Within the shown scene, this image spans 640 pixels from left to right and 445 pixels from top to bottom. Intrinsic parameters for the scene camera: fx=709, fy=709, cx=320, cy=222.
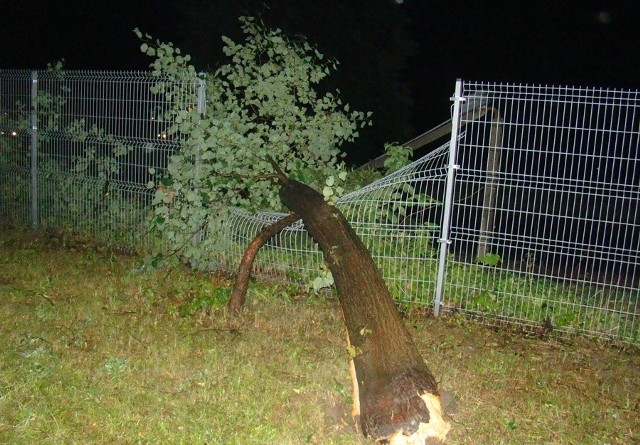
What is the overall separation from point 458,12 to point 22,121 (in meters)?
32.9

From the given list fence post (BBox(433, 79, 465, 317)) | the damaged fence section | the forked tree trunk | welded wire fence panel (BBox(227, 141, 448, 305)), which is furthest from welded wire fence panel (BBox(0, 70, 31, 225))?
fence post (BBox(433, 79, 465, 317))

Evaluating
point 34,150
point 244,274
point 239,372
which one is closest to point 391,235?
point 244,274

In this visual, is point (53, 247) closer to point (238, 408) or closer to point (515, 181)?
point (238, 408)

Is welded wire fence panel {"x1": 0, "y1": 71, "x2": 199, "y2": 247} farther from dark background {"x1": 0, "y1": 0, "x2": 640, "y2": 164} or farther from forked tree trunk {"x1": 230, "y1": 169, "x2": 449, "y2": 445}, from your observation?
dark background {"x1": 0, "y1": 0, "x2": 640, "y2": 164}

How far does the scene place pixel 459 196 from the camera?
5906 mm

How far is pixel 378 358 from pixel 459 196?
2.09 metres

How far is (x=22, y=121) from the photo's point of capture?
9109 millimetres

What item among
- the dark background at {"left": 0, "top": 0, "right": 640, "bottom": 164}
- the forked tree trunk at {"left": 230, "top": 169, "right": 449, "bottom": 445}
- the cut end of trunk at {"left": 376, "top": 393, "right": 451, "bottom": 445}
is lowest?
the cut end of trunk at {"left": 376, "top": 393, "right": 451, "bottom": 445}

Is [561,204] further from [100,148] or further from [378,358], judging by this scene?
[100,148]

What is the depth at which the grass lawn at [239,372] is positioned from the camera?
409cm

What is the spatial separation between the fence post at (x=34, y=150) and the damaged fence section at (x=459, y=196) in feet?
0.06

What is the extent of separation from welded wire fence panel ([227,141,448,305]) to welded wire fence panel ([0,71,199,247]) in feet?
5.20

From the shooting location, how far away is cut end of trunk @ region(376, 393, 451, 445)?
3.86 m

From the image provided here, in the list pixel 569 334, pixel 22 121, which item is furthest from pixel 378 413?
pixel 22 121
